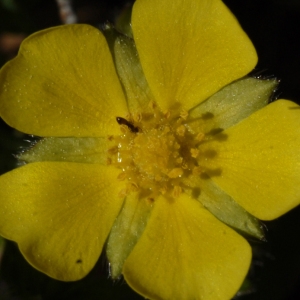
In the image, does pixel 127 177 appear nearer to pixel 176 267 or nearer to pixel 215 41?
pixel 176 267

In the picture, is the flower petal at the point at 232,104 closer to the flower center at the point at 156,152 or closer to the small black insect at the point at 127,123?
the flower center at the point at 156,152

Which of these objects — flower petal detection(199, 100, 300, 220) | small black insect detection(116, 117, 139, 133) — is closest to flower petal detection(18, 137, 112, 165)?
small black insect detection(116, 117, 139, 133)

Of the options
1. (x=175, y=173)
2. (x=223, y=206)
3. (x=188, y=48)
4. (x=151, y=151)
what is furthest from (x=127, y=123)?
(x=223, y=206)

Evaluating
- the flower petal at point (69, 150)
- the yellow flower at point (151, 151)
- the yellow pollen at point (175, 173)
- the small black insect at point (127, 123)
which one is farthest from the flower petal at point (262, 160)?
the flower petal at point (69, 150)

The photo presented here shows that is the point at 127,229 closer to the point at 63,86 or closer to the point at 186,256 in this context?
the point at 186,256

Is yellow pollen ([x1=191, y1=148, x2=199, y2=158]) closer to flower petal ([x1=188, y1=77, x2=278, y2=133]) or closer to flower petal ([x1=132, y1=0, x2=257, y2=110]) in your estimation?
flower petal ([x1=188, y1=77, x2=278, y2=133])

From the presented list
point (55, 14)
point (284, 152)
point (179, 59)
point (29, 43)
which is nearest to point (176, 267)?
point (284, 152)
